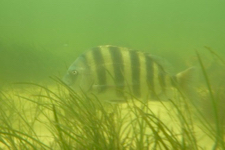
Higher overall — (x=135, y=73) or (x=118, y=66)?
(x=118, y=66)

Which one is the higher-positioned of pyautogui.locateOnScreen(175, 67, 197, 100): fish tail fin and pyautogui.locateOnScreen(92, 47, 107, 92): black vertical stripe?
pyautogui.locateOnScreen(92, 47, 107, 92): black vertical stripe

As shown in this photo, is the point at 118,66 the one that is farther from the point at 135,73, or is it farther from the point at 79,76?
the point at 79,76

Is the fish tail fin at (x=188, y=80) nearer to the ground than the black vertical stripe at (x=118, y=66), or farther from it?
nearer to the ground

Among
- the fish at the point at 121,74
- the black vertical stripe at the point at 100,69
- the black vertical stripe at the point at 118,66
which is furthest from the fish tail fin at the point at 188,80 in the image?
the black vertical stripe at the point at 100,69

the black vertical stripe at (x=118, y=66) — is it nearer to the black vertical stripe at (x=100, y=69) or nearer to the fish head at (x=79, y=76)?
the black vertical stripe at (x=100, y=69)

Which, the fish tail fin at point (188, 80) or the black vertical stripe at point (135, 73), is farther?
the black vertical stripe at point (135, 73)

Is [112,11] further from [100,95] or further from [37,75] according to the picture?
[100,95]

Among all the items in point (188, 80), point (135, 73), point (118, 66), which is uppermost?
point (118, 66)

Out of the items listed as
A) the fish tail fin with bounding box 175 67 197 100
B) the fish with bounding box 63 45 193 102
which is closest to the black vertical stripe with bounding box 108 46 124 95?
the fish with bounding box 63 45 193 102

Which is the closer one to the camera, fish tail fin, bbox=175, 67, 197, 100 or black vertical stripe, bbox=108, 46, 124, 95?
fish tail fin, bbox=175, 67, 197, 100

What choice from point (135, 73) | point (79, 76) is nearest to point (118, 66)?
point (135, 73)

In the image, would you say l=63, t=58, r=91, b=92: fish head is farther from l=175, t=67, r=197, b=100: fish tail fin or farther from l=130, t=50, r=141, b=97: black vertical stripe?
l=175, t=67, r=197, b=100: fish tail fin

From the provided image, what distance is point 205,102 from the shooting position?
14.5ft

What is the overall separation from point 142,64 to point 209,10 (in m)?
145
